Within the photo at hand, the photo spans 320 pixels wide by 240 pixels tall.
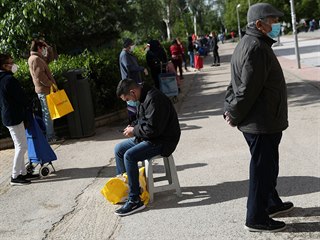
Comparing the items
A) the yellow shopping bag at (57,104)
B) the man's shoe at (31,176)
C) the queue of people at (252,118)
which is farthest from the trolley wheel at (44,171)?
the yellow shopping bag at (57,104)

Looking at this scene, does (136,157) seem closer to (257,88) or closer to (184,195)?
(184,195)

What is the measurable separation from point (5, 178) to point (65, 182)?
1.06 metres

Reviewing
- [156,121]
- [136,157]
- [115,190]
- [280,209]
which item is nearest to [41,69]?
[115,190]

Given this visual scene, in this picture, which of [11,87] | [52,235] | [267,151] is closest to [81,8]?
[11,87]

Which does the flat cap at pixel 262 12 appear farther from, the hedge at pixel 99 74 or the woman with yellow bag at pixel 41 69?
the hedge at pixel 99 74

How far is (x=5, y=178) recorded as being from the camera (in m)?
7.10

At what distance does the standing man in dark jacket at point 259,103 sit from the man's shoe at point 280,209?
0.98ft

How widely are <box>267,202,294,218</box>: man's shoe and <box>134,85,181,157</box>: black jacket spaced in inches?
49.6

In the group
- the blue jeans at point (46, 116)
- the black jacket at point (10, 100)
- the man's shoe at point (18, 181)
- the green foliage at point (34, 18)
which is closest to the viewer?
the black jacket at point (10, 100)

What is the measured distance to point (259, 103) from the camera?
395 centimetres

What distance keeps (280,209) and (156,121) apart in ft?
4.88

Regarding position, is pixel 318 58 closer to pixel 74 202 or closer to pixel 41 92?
pixel 41 92

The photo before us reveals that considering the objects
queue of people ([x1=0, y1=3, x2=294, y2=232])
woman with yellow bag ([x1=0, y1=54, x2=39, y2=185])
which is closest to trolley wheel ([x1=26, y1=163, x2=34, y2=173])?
woman with yellow bag ([x1=0, y1=54, x2=39, y2=185])

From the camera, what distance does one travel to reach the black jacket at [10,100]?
6398mm
